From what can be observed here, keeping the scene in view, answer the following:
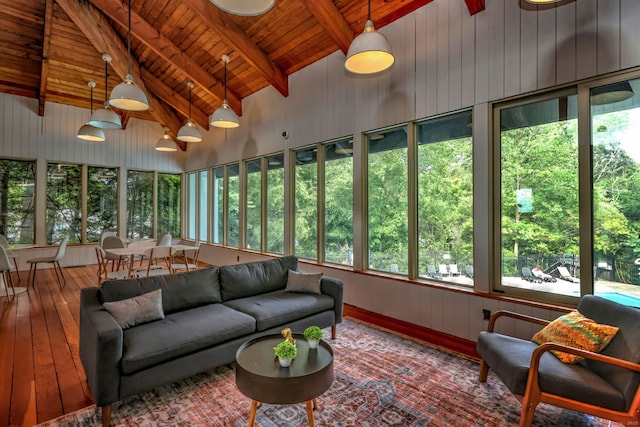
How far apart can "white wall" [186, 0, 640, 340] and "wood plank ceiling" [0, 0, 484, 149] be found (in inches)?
11.9

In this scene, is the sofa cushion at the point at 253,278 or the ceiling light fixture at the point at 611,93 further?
the sofa cushion at the point at 253,278

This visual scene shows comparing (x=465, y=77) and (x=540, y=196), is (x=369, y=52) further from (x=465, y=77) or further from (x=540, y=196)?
(x=540, y=196)

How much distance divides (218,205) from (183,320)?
5.67 meters

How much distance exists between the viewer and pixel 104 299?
2607 mm

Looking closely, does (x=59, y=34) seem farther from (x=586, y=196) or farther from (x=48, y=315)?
(x=586, y=196)

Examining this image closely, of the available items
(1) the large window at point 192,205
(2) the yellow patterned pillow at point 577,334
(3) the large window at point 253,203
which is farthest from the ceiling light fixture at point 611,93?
(1) the large window at point 192,205

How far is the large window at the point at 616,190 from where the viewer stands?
2510mm

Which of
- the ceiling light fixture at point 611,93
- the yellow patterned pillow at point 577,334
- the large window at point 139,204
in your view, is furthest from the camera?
the large window at point 139,204

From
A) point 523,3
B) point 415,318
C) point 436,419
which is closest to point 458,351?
point 415,318

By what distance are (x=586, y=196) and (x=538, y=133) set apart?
745mm

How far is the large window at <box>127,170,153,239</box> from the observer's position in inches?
343

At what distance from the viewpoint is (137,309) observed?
2.59 metres

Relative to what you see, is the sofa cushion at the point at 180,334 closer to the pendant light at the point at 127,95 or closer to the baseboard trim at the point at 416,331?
the baseboard trim at the point at 416,331

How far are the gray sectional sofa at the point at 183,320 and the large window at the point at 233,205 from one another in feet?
12.1
